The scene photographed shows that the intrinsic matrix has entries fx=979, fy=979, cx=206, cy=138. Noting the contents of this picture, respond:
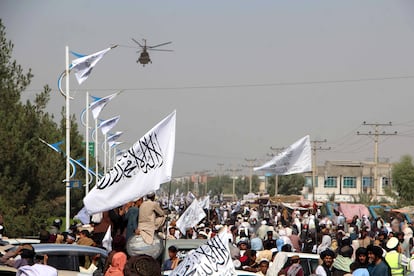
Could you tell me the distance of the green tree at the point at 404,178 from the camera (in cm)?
8644

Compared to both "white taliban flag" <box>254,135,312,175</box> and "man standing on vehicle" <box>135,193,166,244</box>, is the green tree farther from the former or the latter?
"man standing on vehicle" <box>135,193,166,244</box>

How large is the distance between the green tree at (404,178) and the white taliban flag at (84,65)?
193 feet

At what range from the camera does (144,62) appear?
4012cm

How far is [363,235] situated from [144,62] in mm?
20307

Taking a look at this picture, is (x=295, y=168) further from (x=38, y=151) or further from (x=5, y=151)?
(x=38, y=151)

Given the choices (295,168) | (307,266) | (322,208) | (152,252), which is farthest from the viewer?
(322,208)

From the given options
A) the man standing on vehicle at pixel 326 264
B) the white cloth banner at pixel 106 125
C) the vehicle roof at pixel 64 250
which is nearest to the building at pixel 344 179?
the white cloth banner at pixel 106 125

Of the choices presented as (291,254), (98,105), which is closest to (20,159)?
(98,105)

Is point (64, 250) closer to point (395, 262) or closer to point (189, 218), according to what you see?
point (395, 262)

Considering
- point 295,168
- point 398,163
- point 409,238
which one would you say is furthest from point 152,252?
point 398,163

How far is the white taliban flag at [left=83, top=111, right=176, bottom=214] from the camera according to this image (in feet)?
36.3

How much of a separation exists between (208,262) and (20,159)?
28.0 m

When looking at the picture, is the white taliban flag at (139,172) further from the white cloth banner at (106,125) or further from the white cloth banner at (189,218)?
the white cloth banner at (106,125)

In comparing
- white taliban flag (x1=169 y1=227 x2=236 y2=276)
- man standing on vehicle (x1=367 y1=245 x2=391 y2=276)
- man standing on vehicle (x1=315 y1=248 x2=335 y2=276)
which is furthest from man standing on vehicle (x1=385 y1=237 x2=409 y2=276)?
white taliban flag (x1=169 y1=227 x2=236 y2=276)
